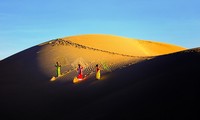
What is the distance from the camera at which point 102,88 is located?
16.2m

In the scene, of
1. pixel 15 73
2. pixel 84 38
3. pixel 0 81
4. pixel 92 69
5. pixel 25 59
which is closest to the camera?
pixel 92 69

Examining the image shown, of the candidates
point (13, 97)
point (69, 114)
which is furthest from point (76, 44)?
point (69, 114)

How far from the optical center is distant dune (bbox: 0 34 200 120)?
35.4ft

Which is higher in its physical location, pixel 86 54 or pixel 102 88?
pixel 102 88

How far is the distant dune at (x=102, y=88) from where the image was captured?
10.8 m

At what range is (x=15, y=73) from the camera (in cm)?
2661

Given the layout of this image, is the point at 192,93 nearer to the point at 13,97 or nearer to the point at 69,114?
the point at 69,114

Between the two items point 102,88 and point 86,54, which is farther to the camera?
point 86,54

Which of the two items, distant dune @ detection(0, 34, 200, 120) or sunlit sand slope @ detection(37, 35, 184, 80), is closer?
Result: distant dune @ detection(0, 34, 200, 120)

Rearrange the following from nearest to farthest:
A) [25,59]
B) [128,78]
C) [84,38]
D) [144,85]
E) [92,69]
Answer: [144,85], [128,78], [92,69], [25,59], [84,38]

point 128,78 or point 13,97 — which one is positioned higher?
point 128,78

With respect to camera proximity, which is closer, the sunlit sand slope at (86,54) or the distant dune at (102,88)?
the distant dune at (102,88)

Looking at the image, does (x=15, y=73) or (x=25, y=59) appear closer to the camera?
(x=15, y=73)

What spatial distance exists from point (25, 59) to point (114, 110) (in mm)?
20044
